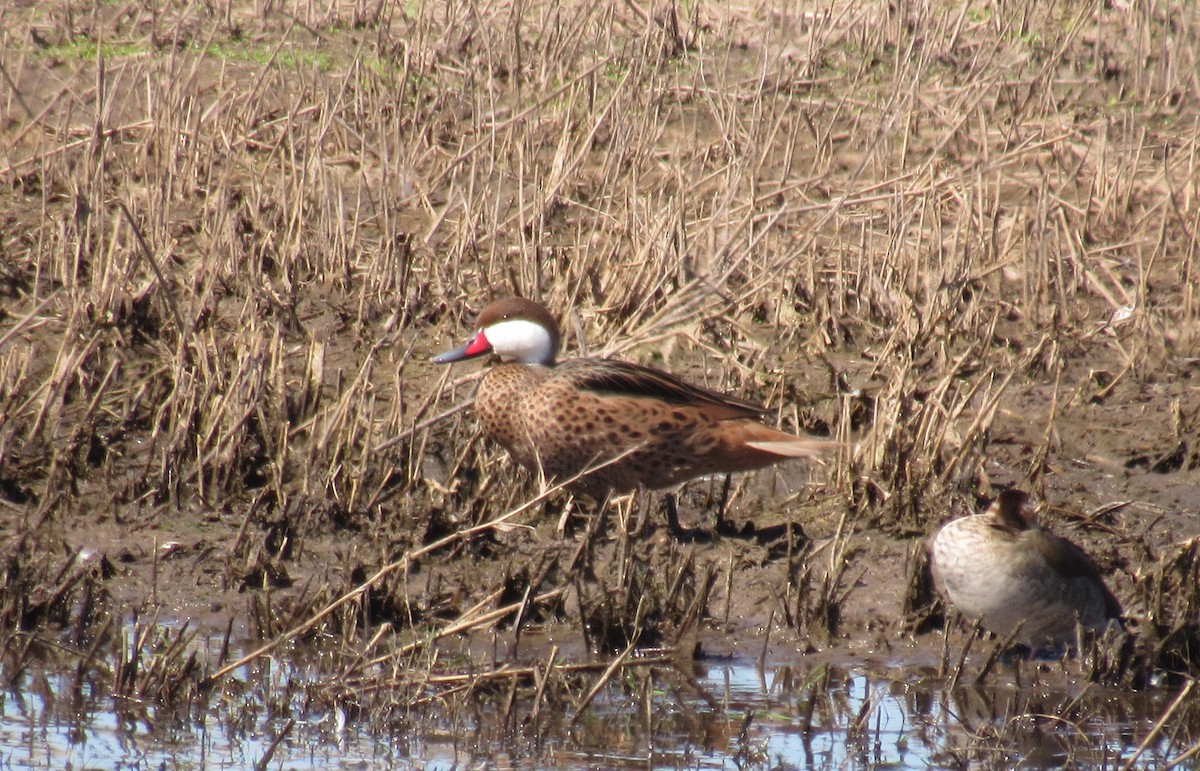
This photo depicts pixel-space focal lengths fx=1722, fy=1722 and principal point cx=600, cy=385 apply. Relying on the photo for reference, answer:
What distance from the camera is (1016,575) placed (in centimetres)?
452

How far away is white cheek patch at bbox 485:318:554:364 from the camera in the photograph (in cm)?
589

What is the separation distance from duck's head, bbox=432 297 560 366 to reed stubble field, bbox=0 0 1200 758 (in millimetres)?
227

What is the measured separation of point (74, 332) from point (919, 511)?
9.75 ft

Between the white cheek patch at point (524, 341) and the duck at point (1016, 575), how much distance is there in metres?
1.73

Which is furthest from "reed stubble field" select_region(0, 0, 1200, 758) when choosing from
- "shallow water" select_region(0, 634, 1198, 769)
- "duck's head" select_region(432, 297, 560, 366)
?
"duck's head" select_region(432, 297, 560, 366)

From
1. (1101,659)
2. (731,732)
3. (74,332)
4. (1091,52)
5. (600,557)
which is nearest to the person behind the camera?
(731,732)

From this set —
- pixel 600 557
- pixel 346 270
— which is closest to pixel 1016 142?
pixel 346 270

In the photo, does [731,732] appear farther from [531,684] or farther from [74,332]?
[74,332]

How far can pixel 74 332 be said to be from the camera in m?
6.04

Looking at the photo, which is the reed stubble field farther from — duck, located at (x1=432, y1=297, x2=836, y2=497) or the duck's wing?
the duck's wing

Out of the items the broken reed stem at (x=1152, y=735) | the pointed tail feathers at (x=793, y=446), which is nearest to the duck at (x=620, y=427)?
the pointed tail feathers at (x=793, y=446)

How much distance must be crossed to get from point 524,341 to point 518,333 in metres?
0.03

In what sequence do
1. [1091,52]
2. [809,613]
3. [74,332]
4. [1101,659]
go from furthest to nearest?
[1091,52], [74,332], [809,613], [1101,659]

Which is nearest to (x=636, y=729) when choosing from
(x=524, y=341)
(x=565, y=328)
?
(x=524, y=341)
